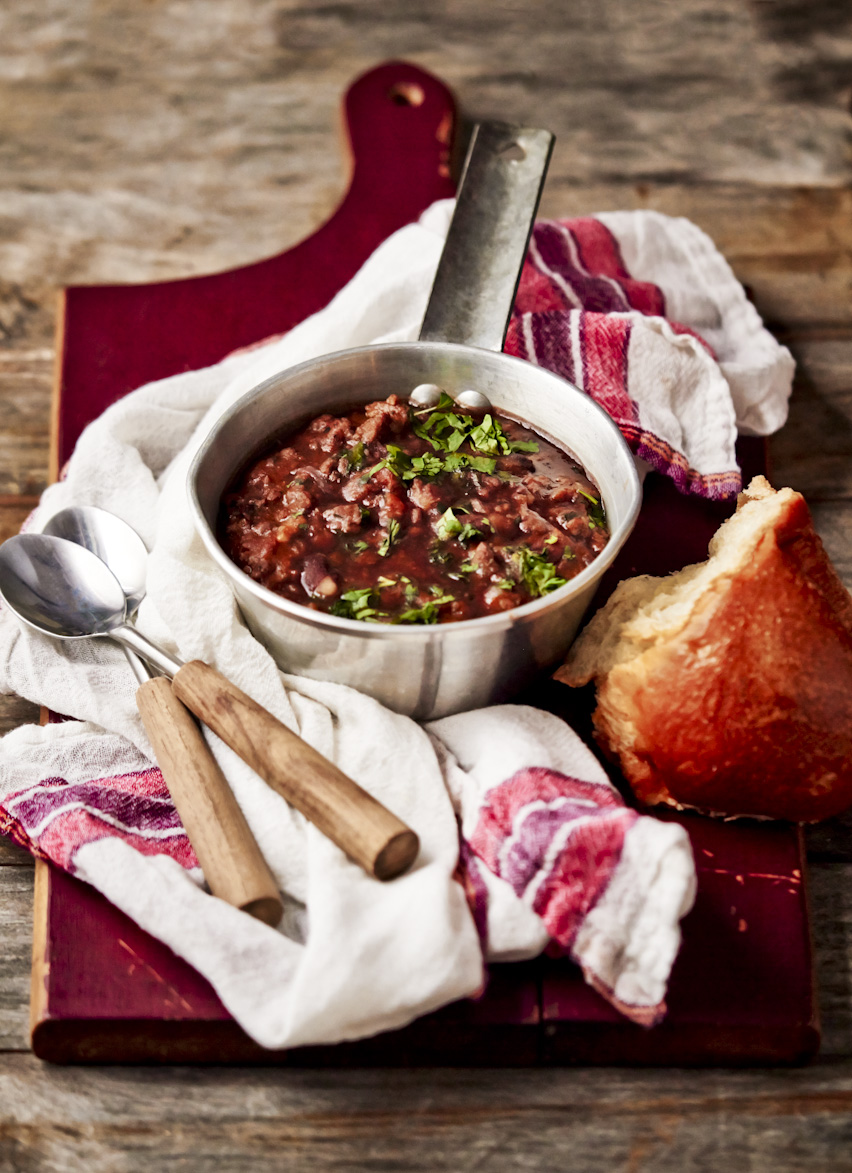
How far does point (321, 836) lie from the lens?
2342 millimetres

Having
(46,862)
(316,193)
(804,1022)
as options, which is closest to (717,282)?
(316,193)

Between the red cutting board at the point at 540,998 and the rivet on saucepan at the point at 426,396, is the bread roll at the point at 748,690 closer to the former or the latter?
the red cutting board at the point at 540,998

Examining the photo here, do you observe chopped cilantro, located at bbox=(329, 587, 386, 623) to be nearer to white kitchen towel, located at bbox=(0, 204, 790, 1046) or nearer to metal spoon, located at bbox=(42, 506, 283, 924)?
white kitchen towel, located at bbox=(0, 204, 790, 1046)

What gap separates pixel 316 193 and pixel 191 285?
33.0 inches

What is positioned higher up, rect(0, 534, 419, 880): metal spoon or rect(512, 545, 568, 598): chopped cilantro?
rect(512, 545, 568, 598): chopped cilantro

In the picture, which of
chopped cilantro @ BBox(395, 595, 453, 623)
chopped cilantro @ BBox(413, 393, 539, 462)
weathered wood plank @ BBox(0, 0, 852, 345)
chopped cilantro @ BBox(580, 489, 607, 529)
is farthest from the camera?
weathered wood plank @ BBox(0, 0, 852, 345)

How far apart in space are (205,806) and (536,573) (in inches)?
32.4

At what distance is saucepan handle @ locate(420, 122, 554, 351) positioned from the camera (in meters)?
3.14

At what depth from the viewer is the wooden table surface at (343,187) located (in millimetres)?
2260

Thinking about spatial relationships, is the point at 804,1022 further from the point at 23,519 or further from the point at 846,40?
the point at 846,40

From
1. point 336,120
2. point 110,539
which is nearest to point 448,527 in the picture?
point 110,539

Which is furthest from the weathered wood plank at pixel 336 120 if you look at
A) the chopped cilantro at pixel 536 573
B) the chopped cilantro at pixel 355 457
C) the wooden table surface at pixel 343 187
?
the chopped cilantro at pixel 536 573

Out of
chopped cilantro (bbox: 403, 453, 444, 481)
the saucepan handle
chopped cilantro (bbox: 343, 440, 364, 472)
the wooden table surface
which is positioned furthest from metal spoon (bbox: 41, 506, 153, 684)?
the saucepan handle

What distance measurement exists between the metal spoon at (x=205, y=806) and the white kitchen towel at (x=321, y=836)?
0.04m
